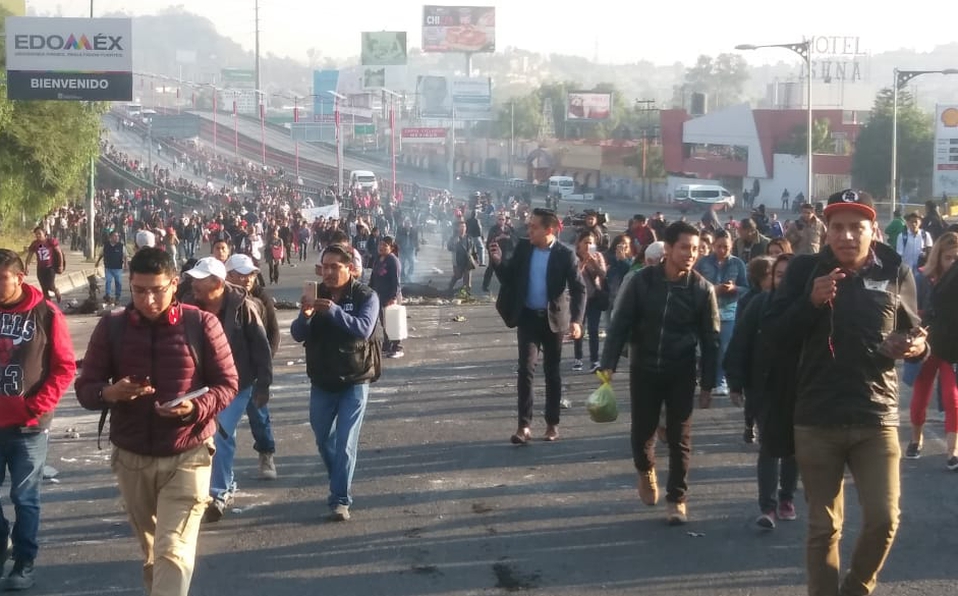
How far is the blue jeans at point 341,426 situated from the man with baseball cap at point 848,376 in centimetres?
302

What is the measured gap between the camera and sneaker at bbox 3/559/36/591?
6344 mm

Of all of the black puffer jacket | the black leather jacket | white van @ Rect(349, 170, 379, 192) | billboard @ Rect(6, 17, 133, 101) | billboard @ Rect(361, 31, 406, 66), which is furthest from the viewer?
billboard @ Rect(361, 31, 406, 66)

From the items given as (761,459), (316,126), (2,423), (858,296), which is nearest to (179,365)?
(2,423)

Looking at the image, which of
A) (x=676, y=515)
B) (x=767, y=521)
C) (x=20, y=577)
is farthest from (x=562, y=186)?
(x=20, y=577)

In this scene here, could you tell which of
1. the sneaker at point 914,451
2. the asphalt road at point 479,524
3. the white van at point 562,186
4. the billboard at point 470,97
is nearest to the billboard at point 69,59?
the asphalt road at point 479,524

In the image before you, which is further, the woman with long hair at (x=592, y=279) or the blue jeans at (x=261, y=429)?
the woman with long hair at (x=592, y=279)

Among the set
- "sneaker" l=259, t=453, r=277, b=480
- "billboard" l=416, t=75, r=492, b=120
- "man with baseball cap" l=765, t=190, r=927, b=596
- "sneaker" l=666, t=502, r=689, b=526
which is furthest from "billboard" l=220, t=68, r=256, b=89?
"man with baseball cap" l=765, t=190, r=927, b=596

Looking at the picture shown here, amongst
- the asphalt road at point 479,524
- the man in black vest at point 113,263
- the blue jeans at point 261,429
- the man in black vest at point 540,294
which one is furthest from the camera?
the man in black vest at point 113,263

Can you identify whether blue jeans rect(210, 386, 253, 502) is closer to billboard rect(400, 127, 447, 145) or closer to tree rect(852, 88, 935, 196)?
tree rect(852, 88, 935, 196)

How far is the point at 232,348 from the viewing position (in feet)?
25.0

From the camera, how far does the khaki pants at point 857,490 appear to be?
518 centimetres

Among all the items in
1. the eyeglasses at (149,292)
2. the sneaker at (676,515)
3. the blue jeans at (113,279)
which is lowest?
the blue jeans at (113,279)

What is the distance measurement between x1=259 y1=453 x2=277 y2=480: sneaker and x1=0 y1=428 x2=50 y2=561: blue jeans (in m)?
2.50

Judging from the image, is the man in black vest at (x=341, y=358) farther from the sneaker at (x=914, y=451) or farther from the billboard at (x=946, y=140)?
the billboard at (x=946, y=140)
